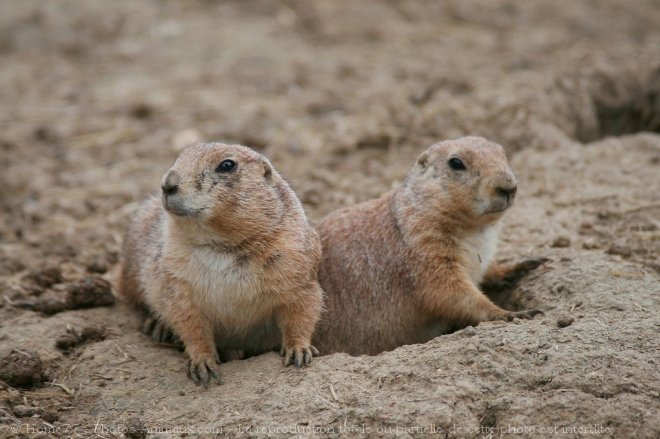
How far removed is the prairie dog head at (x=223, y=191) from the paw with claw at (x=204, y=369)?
30.4 inches

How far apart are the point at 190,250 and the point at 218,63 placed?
6613 millimetres

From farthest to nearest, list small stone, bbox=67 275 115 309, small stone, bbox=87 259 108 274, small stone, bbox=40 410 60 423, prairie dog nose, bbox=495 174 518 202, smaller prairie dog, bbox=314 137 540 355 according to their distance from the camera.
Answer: small stone, bbox=87 259 108 274
small stone, bbox=67 275 115 309
smaller prairie dog, bbox=314 137 540 355
prairie dog nose, bbox=495 174 518 202
small stone, bbox=40 410 60 423

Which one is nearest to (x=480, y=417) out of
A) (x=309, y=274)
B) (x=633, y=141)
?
(x=309, y=274)

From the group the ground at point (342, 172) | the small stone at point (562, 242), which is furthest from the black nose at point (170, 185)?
the small stone at point (562, 242)

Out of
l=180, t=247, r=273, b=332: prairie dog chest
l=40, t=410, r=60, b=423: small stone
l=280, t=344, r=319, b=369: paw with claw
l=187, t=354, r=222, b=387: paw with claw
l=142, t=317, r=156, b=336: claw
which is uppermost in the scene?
l=180, t=247, r=273, b=332: prairie dog chest

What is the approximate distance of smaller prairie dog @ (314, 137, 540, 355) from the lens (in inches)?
212

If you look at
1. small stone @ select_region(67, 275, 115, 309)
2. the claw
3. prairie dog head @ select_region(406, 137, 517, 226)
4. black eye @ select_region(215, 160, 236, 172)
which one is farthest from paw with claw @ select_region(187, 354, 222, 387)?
prairie dog head @ select_region(406, 137, 517, 226)

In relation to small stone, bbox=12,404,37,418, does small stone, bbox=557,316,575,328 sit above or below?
above

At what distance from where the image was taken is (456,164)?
219 inches

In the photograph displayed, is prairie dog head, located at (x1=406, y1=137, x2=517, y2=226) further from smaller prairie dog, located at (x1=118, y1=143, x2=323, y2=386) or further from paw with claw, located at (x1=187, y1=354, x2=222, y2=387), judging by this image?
paw with claw, located at (x1=187, y1=354, x2=222, y2=387)

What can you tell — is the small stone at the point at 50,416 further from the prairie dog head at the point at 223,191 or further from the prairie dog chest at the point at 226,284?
the prairie dog head at the point at 223,191

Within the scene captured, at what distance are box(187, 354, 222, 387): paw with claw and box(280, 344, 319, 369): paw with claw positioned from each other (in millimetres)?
425

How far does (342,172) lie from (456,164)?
2.52 m

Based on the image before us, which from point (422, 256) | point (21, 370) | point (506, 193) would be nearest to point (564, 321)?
point (506, 193)
